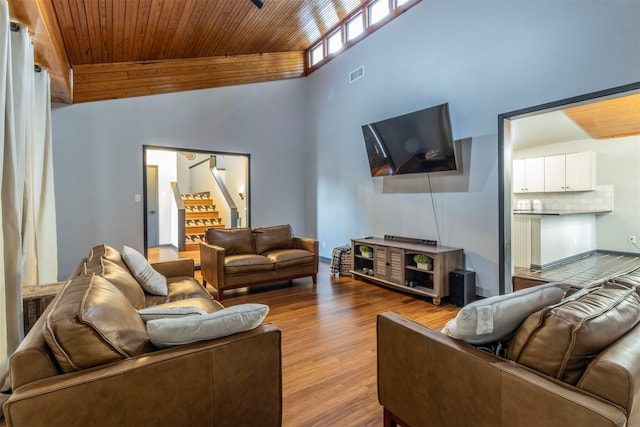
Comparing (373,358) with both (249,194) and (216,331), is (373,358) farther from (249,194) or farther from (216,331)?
(249,194)

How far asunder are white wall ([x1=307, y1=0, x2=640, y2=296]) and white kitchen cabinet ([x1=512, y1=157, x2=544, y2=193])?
12.6 feet

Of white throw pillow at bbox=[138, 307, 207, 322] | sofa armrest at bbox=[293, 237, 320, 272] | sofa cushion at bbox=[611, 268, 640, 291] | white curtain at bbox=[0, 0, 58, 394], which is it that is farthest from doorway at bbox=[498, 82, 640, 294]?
white curtain at bbox=[0, 0, 58, 394]

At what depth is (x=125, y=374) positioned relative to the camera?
106cm

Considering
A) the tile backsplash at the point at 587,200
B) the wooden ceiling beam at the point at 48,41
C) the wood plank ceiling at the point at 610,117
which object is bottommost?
the tile backsplash at the point at 587,200

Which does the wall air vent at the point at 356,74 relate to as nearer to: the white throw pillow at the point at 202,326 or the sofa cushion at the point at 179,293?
the sofa cushion at the point at 179,293

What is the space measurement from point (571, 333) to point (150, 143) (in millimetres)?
5471

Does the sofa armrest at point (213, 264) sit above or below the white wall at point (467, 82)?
below

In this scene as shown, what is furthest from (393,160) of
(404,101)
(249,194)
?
(249,194)

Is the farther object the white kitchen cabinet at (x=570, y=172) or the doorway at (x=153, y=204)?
the doorway at (x=153, y=204)

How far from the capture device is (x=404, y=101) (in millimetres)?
4523

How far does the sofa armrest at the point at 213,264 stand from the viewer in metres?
3.77

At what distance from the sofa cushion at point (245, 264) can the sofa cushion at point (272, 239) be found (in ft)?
1.14

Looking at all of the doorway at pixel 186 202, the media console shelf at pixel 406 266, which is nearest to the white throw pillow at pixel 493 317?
the media console shelf at pixel 406 266

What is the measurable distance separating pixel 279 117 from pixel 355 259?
10.8ft
